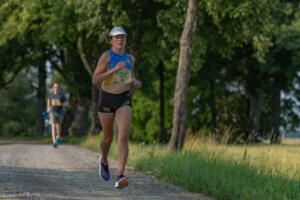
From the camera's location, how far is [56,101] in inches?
632

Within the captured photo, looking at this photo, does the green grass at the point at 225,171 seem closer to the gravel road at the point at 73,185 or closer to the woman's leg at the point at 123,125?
the gravel road at the point at 73,185

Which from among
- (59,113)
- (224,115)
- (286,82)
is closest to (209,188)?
(59,113)

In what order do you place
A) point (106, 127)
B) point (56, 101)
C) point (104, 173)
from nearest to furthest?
1. point (106, 127)
2. point (104, 173)
3. point (56, 101)

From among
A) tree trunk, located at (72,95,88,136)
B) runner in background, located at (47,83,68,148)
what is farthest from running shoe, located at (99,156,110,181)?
tree trunk, located at (72,95,88,136)

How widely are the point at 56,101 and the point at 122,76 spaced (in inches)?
386

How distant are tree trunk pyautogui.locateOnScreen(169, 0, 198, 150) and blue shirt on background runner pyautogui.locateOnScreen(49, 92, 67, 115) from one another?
490cm

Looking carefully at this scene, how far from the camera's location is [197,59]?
1897 centimetres

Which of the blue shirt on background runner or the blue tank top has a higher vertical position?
the blue tank top

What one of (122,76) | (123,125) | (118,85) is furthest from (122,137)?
(122,76)

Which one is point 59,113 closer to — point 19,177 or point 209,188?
point 19,177

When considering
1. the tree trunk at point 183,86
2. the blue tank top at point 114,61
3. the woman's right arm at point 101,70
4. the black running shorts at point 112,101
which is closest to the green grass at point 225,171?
the tree trunk at point 183,86

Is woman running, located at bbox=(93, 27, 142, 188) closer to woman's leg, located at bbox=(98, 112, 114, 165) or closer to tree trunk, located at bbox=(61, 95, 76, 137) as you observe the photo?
woman's leg, located at bbox=(98, 112, 114, 165)

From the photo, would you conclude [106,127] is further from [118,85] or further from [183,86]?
[183,86]

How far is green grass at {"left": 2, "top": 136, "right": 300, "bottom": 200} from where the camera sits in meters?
6.89
